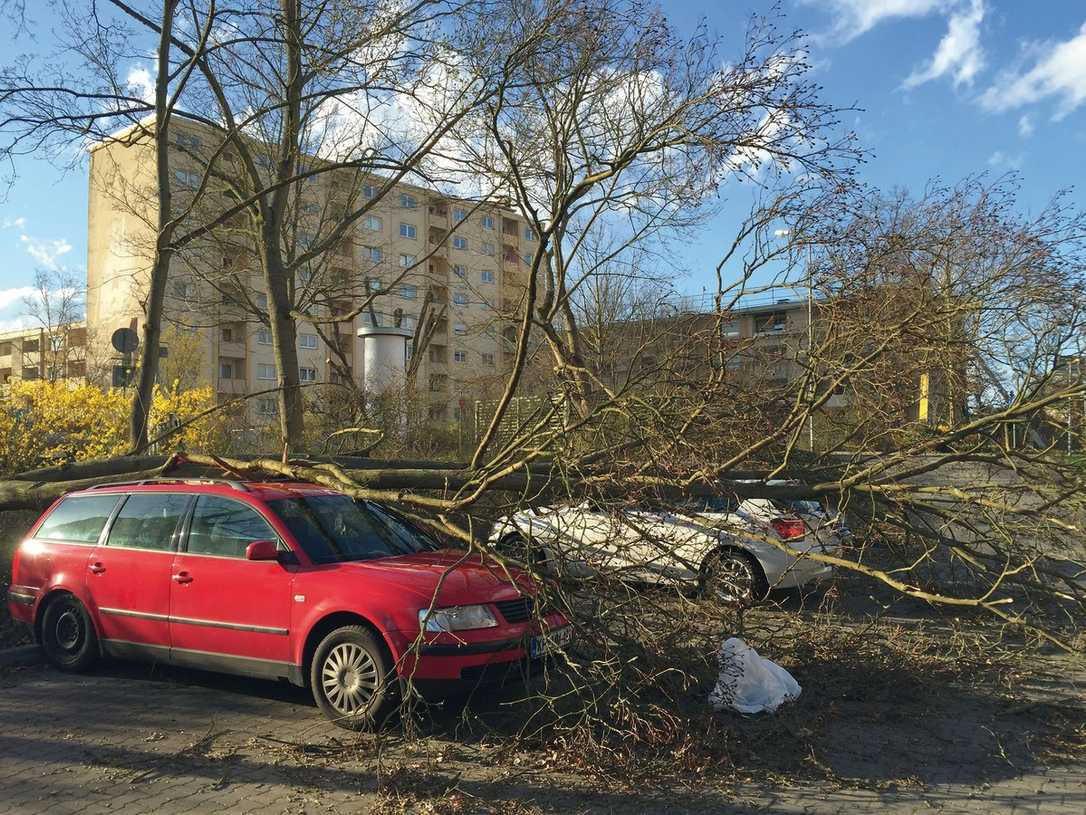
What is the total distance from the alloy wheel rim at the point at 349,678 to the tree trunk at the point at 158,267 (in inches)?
240

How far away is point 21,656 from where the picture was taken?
7328mm

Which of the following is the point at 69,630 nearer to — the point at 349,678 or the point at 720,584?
the point at 349,678

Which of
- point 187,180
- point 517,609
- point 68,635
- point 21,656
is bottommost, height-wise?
point 21,656

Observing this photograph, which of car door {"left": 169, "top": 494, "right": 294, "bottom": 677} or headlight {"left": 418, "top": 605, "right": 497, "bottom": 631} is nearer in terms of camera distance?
headlight {"left": 418, "top": 605, "right": 497, "bottom": 631}

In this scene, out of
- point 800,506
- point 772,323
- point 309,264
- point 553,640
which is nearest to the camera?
point 553,640

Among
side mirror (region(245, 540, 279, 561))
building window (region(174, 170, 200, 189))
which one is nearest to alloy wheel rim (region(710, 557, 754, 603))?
side mirror (region(245, 540, 279, 561))

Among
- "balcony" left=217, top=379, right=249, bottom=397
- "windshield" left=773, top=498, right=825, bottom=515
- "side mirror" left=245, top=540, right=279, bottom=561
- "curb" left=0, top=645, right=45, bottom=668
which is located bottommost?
"curb" left=0, top=645, right=45, bottom=668

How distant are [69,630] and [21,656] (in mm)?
711

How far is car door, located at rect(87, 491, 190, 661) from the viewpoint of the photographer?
635cm

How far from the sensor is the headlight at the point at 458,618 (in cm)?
525

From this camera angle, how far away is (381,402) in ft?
54.6

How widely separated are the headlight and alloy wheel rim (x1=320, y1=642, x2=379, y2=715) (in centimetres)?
44

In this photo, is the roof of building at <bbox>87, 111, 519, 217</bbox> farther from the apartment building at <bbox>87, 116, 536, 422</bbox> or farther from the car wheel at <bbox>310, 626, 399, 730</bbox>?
the car wheel at <bbox>310, 626, 399, 730</bbox>

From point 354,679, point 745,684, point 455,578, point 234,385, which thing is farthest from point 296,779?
point 234,385
